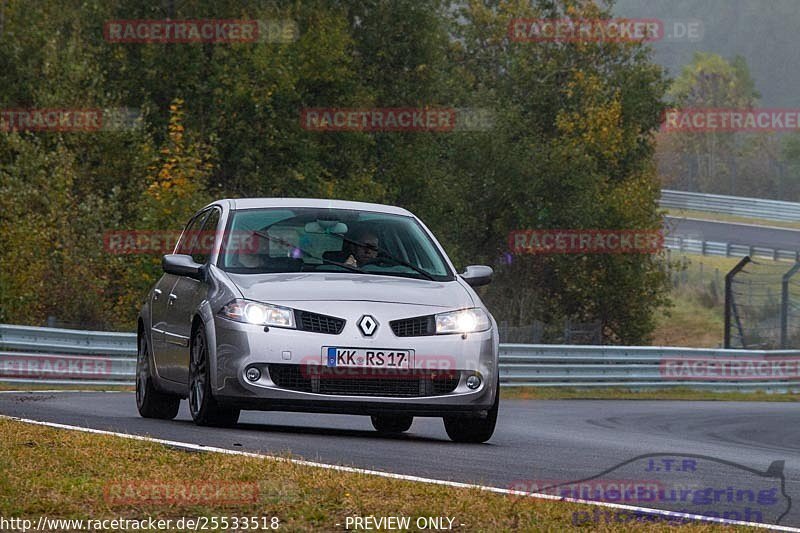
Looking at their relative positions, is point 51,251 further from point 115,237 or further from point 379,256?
point 379,256

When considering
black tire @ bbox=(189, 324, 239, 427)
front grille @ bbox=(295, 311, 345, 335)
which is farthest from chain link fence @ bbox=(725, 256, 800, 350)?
front grille @ bbox=(295, 311, 345, 335)

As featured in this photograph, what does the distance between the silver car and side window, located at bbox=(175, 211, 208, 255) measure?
644mm

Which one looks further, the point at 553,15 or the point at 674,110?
the point at 553,15

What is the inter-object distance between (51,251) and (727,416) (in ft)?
55.5

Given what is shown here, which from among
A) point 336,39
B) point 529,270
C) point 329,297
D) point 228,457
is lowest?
point 529,270

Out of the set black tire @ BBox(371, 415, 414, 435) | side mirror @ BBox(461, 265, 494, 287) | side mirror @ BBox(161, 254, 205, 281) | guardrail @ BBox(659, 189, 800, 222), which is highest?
side mirror @ BBox(161, 254, 205, 281)

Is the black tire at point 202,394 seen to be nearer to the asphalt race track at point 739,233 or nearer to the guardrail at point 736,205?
the asphalt race track at point 739,233

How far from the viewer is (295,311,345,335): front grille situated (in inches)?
385

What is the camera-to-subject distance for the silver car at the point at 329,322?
9.81 metres

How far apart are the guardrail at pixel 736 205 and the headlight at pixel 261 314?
65.2 meters

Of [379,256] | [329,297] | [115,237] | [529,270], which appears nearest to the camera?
[329,297]

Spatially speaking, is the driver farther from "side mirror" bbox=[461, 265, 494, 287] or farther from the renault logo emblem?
the renault logo emblem

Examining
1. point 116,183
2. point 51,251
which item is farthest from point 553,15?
point 51,251

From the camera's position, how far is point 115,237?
31109 mm
